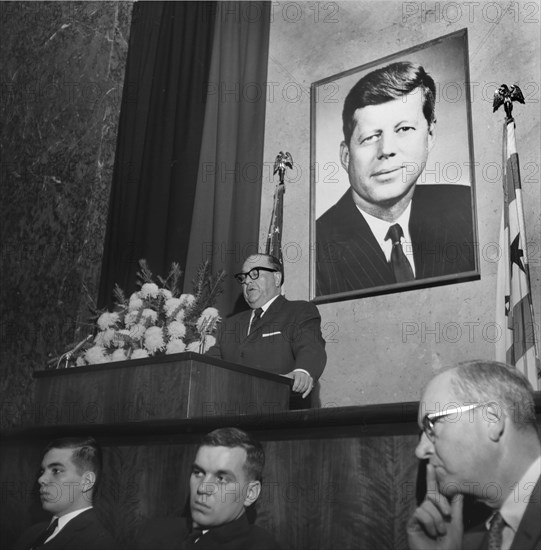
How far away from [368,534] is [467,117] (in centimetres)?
373

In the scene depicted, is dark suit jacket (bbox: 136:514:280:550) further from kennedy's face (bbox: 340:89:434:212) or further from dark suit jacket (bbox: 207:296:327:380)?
kennedy's face (bbox: 340:89:434:212)

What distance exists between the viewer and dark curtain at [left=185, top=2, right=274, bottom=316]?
5754 mm

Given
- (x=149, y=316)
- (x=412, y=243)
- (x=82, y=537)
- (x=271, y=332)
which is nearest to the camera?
(x=82, y=537)

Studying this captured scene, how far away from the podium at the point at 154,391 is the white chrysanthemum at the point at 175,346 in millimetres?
591

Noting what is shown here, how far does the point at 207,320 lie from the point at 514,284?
5.60 ft

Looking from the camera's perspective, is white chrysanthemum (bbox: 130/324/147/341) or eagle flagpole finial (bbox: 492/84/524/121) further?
eagle flagpole finial (bbox: 492/84/524/121)

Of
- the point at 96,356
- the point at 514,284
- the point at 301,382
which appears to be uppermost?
the point at 514,284

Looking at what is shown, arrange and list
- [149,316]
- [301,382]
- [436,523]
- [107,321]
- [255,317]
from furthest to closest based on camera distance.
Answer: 1. [255,317]
2. [107,321]
3. [149,316]
4. [301,382]
5. [436,523]

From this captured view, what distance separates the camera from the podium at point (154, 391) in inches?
116

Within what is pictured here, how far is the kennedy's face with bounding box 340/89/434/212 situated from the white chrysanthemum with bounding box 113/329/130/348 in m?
2.24

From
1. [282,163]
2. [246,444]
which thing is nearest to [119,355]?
[246,444]

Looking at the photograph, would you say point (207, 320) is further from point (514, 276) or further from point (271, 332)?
point (514, 276)

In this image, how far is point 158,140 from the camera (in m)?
6.50

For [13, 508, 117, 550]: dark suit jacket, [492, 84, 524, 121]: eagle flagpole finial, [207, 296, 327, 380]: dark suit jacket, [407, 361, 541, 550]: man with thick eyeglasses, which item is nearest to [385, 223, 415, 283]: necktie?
[207, 296, 327, 380]: dark suit jacket
